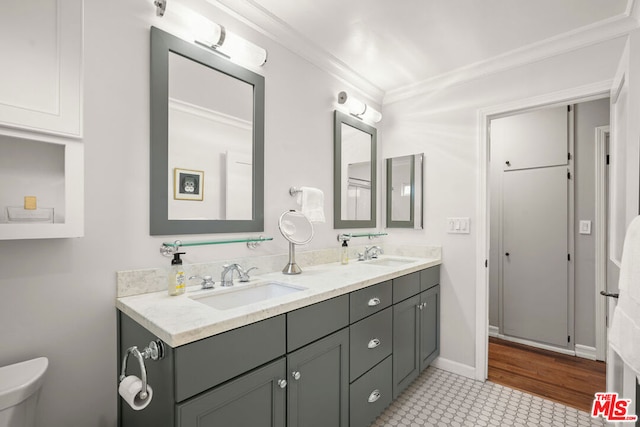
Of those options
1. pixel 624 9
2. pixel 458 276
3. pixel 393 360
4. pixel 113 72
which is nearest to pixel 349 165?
pixel 458 276

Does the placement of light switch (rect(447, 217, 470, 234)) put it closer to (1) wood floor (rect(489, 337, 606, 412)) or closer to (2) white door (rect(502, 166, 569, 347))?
(2) white door (rect(502, 166, 569, 347))

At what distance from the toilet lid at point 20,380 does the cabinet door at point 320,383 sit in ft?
2.62

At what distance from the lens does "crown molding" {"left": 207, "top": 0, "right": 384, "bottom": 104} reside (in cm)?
167

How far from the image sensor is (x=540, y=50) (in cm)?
208

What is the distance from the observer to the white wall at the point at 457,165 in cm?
223

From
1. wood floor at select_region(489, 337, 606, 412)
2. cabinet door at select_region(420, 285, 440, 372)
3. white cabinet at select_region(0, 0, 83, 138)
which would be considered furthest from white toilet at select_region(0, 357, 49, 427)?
wood floor at select_region(489, 337, 606, 412)

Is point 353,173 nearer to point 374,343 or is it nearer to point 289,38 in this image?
point 289,38

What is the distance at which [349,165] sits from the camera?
252 cm

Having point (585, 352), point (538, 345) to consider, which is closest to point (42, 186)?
point (538, 345)

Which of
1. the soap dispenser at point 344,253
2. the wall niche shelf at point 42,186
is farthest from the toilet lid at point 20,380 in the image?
the soap dispenser at point 344,253

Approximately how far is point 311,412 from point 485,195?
1898 mm

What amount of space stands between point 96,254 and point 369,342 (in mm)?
1345

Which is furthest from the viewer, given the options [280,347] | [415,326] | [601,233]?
[601,233]

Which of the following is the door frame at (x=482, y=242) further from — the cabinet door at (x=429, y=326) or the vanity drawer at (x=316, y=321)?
the vanity drawer at (x=316, y=321)
